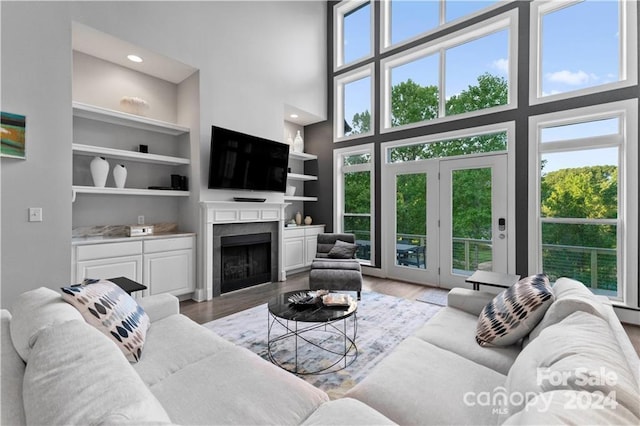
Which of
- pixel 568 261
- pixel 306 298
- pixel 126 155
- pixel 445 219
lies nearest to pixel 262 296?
pixel 306 298

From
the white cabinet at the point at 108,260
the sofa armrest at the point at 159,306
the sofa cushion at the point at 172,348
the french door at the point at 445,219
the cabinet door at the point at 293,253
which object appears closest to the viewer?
the sofa cushion at the point at 172,348

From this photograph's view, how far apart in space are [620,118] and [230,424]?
4741mm

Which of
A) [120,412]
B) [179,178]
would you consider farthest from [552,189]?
[179,178]

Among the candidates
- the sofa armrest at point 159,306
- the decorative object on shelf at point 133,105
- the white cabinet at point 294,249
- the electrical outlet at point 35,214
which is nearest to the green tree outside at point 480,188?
the white cabinet at point 294,249

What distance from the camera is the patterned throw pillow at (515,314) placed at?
166 cm

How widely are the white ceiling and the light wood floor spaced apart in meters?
3.14

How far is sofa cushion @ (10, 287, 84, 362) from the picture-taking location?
3.81 feet

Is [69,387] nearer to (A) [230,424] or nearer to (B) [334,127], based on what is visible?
(A) [230,424]

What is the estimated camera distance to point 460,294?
7.84 feet

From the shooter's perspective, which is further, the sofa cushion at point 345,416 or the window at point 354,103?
the window at point 354,103

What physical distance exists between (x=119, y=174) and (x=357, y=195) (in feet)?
12.5

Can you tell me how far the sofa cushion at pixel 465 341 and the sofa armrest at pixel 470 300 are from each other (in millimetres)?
67

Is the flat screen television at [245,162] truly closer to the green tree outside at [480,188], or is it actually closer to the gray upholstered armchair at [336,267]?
the gray upholstered armchair at [336,267]

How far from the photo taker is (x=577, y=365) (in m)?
0.89
